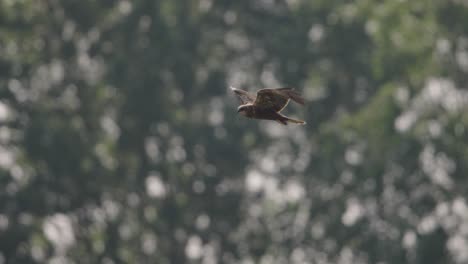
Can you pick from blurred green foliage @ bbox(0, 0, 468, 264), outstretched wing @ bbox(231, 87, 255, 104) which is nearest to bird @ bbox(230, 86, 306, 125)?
outstretched wing @ bbox(231, 87, 255, 104)

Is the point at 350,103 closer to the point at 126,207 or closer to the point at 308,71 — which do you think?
the point at 308,71

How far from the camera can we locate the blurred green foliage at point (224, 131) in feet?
80.0

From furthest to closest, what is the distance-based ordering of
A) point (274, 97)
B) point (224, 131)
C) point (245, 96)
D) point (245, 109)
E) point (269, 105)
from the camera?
point (224, 131), point (245, 96), point (245, 109), point (269, 105), point (274, 97)

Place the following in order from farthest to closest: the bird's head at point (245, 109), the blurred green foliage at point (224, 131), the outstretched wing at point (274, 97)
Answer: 1. the blurred green foliage at point (224, 131)
2. the bird's head at point (245, 109)
3. the outstretched wing at point (274, 97)

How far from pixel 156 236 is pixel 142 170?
1.60 metres

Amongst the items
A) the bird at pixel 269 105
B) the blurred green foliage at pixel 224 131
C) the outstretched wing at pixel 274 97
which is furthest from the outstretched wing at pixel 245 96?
the blurred green foliage at pixel 224 131

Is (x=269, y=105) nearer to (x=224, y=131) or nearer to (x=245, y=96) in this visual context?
(x=245, y=96)

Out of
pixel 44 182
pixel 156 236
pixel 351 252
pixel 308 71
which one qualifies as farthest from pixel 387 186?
pixel 44 182

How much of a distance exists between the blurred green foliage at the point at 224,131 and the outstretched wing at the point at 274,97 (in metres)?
15.9

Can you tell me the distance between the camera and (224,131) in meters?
27.7

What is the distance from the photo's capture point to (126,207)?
27.3 m

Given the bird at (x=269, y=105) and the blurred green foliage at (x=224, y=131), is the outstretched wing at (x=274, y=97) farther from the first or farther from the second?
the blurred green foliage at (x=224, y=131)

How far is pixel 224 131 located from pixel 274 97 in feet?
65.2

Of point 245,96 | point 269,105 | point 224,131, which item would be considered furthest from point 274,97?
point 224,131
